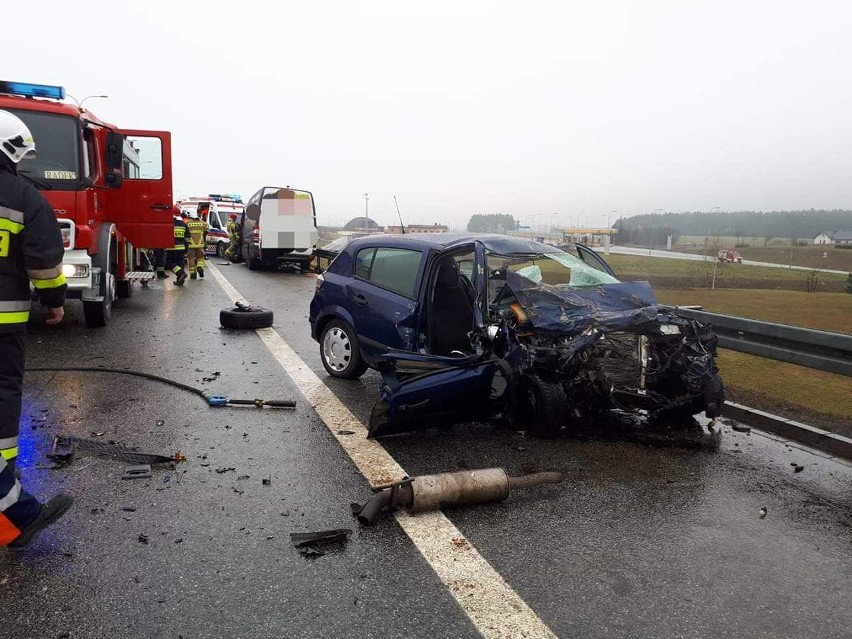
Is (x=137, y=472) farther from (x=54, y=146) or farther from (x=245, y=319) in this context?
(x=54, y=146)

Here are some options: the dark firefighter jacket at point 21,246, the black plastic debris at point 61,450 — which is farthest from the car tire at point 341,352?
the dark firefighter jacket at point 21,246

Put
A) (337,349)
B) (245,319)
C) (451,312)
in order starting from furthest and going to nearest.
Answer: (245,319) < (337,349) < (451,312)

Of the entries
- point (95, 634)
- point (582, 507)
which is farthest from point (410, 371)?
point (95, 634)

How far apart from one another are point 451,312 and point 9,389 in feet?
11.9

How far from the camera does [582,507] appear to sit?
12.2 feet

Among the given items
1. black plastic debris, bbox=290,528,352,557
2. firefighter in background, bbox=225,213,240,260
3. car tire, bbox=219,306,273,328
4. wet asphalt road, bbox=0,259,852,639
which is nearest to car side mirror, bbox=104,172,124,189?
car tire, bbox=219,306,273,328

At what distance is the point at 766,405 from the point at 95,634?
5.68m

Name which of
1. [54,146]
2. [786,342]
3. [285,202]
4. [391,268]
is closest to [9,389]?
[391,268]

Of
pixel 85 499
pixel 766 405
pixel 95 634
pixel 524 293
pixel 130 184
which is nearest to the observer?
pixel 95 634

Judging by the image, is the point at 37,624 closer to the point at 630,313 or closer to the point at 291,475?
the point at 291,475

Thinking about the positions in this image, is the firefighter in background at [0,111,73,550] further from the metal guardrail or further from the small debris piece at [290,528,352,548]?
the metal guardrail

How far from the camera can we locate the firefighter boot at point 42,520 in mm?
2963

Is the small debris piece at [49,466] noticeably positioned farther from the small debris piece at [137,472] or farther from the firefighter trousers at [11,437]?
the firefighter trousers at [11,437]

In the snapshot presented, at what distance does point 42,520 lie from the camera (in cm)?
305
